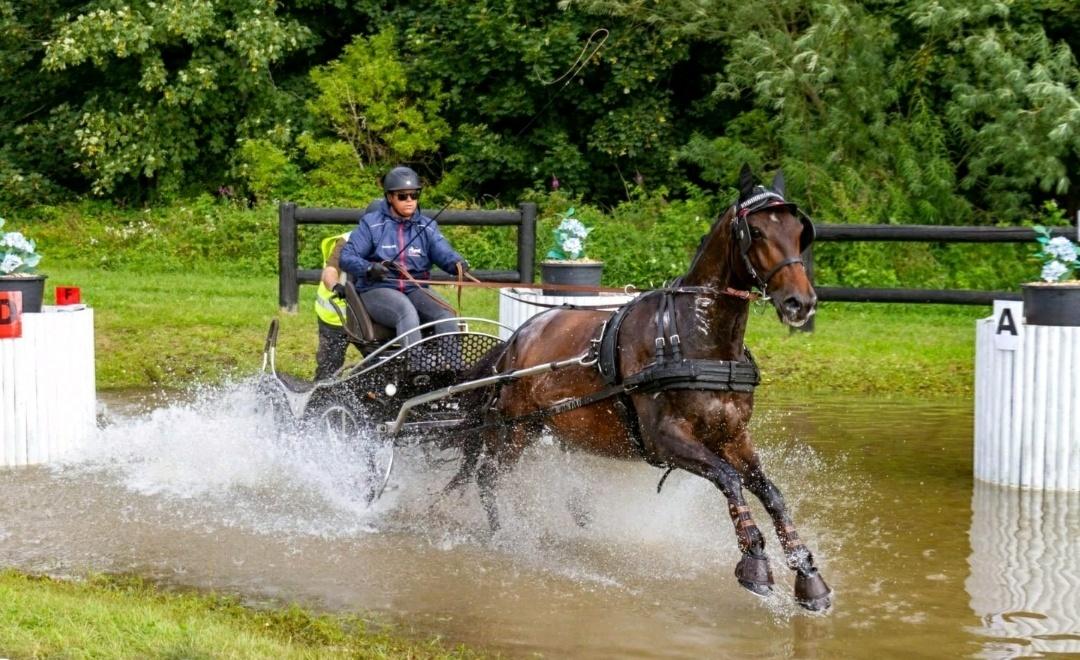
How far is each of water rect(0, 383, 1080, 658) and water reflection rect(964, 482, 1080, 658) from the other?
0.02 m

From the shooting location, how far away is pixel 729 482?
6.25 metres

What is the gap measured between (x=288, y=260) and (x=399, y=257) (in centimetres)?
665

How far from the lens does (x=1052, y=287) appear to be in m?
8.46

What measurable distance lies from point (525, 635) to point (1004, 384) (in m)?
4.05

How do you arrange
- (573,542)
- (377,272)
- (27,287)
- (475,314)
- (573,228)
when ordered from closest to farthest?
(573,542) < (377,272) < (27,287) < (573,228) < (475,314)

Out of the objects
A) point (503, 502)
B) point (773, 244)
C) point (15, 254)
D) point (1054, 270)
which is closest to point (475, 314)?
point (15, 254)

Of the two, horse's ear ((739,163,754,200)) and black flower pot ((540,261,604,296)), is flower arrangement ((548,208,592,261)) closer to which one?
black flower pot ((540,261,604,296))

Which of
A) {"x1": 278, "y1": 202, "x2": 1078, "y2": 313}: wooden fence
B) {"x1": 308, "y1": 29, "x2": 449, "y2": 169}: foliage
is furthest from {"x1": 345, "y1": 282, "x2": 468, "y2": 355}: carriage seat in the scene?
{"x1": 308, "y1": 29, "x2": 449, "y2": 169}: foliage

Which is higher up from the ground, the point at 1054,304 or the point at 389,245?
the point at 389,245

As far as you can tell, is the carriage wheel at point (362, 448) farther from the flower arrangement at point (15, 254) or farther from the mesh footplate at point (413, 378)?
the flower arrangement at point (15, 254)

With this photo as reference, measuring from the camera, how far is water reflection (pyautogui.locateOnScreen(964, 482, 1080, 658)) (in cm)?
583

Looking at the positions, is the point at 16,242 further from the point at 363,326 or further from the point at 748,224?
the point at 748,224

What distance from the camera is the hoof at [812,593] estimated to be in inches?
239

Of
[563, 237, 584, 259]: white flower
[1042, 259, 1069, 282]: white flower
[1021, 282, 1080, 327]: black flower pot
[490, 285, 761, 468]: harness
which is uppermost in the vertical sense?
[563, 237, 584, 259]: white flower
